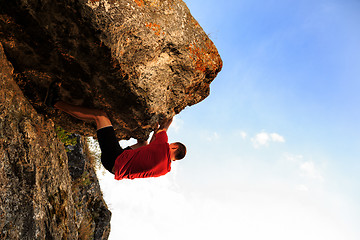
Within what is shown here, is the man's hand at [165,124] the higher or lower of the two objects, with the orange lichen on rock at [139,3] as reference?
lower

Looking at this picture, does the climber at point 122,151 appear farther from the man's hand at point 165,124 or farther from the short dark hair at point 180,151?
the man's hand at point 165,124

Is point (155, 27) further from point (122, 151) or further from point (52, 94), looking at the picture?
point (122, 151)

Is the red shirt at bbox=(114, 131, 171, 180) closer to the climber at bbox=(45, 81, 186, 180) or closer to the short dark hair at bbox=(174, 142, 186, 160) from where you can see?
the climber at bbox=(45, 81, 186, 180)

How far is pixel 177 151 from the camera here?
18.9 feet

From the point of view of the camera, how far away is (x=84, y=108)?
5512mm

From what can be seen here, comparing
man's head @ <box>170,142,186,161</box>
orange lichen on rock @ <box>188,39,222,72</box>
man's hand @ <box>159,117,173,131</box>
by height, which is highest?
orange lichen on rock @ <box>188,39,222,72</box>

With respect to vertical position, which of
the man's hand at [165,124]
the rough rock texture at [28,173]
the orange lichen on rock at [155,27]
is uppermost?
the orange lichen on rock at [155,27]

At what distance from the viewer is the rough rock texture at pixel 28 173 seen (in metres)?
4.37

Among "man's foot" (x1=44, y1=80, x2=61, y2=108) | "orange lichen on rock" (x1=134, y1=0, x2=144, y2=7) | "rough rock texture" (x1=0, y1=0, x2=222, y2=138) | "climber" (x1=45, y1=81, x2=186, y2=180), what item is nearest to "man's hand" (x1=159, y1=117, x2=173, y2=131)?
"climber" (x1=45, y1=81, x2=186, y2=180)

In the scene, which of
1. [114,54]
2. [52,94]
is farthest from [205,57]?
[52,94]

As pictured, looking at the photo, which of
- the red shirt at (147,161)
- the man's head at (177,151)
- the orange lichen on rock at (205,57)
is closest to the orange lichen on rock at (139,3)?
the orange lichen on rock at (205,57)

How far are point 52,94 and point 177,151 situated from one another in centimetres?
298

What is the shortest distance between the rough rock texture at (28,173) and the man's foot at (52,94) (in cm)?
35

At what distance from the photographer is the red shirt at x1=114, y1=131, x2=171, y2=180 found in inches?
204
